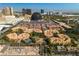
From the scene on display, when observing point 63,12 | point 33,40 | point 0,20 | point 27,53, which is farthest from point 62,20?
point 0,20

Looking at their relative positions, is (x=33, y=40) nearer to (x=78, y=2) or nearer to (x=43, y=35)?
(x=43, y=35)

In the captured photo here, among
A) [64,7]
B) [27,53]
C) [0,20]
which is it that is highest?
[64,7]

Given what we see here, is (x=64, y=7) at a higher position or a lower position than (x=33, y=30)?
higher

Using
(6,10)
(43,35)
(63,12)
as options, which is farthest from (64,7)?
(6,10)

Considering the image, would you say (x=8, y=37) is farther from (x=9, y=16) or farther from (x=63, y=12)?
→ (x=63, y=12)

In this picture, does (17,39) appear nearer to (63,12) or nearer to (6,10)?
(6,10)

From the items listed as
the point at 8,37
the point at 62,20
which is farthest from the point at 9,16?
the point at 62,20

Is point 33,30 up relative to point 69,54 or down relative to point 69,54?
up

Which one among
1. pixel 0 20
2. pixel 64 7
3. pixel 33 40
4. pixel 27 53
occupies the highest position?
pixel 64 7
